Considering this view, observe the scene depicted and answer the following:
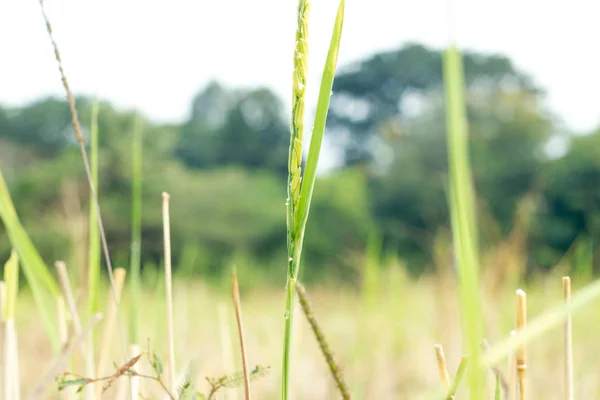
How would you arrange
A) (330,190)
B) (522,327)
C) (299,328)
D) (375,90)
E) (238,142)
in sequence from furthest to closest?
(375,90)
(238,142)
(330,190)
(299,328)
(522,327)

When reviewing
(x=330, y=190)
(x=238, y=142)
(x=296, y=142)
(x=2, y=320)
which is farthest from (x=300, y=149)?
(x=238, y=142)

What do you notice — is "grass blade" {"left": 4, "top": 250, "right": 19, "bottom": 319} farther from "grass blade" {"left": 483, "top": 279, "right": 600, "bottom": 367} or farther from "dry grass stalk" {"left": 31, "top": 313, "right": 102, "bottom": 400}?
"grass blade" {"left": 483, "top": 279, "right": 600, "bottom": 367}

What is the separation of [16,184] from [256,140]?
243 inches

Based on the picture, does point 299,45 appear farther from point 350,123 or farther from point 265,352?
point 350,123

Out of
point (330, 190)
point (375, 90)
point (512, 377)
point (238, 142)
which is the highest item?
point (375, 90)

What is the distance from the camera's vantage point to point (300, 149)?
0.17 meters

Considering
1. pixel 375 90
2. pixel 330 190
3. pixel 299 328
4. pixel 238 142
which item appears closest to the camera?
pixel 299 328

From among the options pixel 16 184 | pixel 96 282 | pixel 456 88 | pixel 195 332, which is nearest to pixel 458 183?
pixel 456 88

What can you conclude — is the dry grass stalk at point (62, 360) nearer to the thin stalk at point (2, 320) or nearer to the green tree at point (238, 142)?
the thin stalk at point (2, 320)

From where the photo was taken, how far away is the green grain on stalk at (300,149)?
17 centimetres

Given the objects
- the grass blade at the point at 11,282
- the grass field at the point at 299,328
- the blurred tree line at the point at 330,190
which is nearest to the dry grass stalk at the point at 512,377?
the grass field at the point at 299,328

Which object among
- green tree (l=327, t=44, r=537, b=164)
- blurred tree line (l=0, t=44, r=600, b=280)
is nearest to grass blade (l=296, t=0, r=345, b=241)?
blurred tree line (l=0, t=44, r=600, b=280)

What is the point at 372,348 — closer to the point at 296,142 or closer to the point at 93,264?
the point at 93,264

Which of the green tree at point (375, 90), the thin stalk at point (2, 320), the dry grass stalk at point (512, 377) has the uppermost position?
the green tree at point (375, 90)
